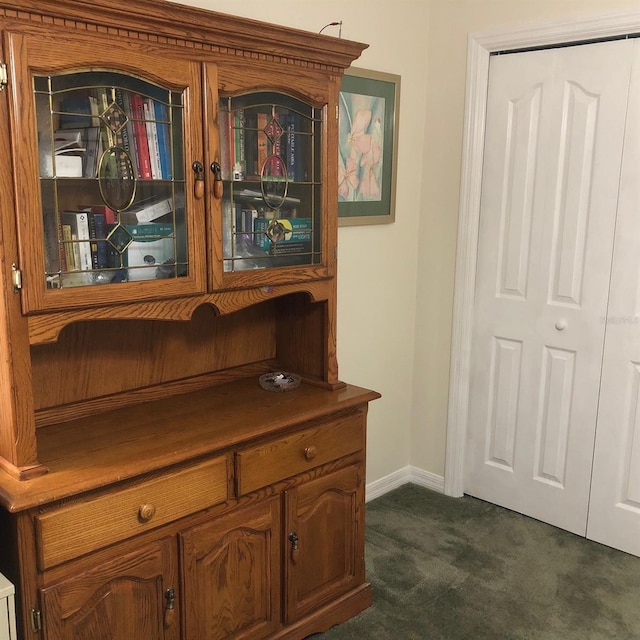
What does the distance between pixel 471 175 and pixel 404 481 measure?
1490mm

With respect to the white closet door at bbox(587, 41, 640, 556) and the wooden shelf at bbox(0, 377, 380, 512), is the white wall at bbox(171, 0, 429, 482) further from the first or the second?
the white closet door at bbox(587, 41, 640, 556)

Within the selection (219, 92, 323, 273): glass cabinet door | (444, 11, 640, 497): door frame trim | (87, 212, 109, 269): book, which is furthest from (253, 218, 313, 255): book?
(444, 11, 640, 497): door frame trim

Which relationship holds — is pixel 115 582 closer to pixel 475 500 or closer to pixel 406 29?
Answer: pixel 475 500

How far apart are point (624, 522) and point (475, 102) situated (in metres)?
1.82

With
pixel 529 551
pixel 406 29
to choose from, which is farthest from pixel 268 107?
pixel 529 551

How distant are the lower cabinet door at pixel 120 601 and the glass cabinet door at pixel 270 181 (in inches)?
31.8

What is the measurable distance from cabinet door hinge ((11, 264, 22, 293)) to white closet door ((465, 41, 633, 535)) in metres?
2.05

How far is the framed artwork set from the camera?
9.05ft

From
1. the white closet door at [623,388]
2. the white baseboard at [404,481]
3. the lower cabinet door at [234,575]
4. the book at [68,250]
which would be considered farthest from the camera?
the white baseboard at [404,481]

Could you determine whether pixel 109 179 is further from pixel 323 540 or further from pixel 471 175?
pixel 471 175

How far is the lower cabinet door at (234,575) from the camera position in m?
1.88

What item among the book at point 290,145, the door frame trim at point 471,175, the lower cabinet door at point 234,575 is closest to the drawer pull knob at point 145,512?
the lower cabinet door at point 234,575

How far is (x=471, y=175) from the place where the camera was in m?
2.98

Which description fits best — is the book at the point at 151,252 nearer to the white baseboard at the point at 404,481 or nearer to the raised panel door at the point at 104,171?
the raised panel door at the point at 104,171
